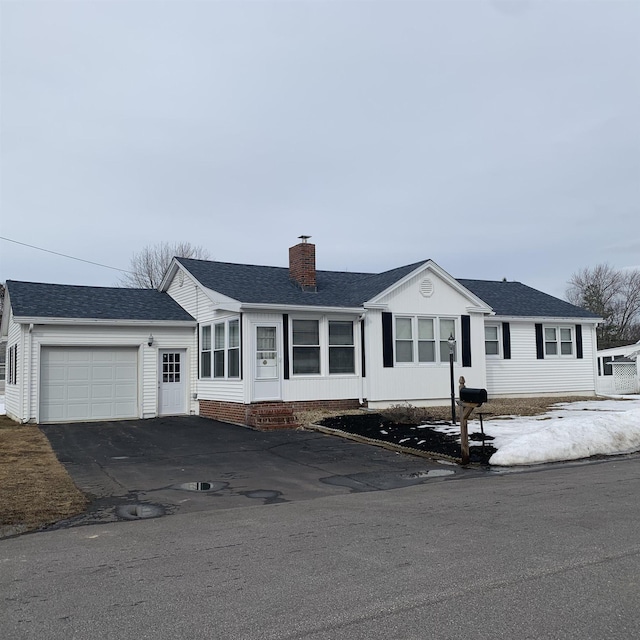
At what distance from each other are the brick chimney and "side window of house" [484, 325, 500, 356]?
6.84m

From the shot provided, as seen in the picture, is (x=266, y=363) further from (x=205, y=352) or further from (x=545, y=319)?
(x=545, y=319)

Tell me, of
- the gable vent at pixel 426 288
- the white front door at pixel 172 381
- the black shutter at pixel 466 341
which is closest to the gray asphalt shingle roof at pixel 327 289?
the gable vent at pixel 426 288

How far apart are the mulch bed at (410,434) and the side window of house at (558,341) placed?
10.1 meters

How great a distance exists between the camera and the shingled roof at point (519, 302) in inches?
968

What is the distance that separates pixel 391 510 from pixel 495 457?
14.7 ft

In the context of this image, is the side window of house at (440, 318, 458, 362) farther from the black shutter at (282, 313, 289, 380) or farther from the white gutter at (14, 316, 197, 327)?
the white gutter at (14, 316, 197, 327)

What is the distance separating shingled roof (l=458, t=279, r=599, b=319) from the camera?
24578 mm

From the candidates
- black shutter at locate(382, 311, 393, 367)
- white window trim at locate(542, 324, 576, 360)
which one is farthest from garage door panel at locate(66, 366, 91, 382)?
white window trim at locate(542, 324, 576, 360)

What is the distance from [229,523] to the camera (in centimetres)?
754

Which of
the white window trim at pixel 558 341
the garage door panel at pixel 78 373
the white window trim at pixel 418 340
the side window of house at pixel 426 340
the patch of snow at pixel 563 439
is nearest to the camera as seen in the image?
the patch of snow at pixel 563 439

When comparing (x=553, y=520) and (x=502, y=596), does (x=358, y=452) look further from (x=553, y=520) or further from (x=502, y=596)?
(x=502, y=596)

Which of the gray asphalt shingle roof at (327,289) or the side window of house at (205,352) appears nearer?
the gray asphalt shingle roof at (327,289)

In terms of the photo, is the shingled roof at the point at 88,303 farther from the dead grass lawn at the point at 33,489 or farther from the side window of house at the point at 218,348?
the dead grass lawn at the point at 33,489

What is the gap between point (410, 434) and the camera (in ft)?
48.1
